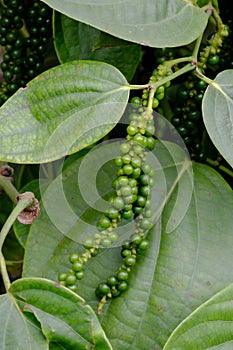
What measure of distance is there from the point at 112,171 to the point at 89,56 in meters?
0.14

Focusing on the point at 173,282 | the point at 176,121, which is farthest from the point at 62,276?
the point at 176,121

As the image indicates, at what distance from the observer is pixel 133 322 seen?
2.11 feet

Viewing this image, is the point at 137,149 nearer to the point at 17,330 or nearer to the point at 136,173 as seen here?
the point at 136,173

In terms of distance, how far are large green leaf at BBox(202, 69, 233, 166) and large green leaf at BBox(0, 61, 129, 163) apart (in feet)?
0.25

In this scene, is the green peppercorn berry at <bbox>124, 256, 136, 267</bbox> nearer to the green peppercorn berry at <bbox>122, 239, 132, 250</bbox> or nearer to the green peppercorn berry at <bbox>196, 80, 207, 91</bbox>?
the green peppercorn berry at <bbox>122, 239, 132, 250</bbox>

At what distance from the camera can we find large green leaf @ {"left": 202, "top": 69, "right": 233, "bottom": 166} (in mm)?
597

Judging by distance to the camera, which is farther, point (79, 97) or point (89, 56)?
point (89, 56)

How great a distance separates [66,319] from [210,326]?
132 millimetres

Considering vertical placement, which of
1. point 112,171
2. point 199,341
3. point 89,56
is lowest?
point 199,341

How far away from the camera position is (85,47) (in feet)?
2.44

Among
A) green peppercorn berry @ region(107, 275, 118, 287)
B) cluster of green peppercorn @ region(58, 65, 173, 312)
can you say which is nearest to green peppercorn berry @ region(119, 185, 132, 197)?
cluster of green peppercorn @ region(58, 65, 173, 312)

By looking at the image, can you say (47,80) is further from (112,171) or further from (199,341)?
(199,341)

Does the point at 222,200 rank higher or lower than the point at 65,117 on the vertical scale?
lower


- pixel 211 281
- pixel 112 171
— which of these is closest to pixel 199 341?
pixel 211 281
